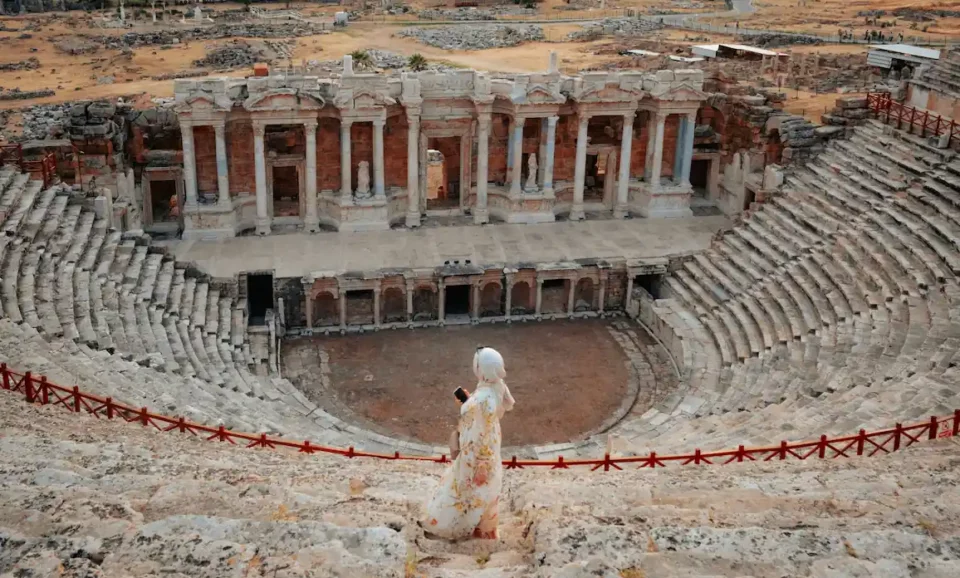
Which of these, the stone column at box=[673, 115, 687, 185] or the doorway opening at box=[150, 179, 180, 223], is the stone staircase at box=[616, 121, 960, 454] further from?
the doorway opening at box=[150, 179, 180, 223]

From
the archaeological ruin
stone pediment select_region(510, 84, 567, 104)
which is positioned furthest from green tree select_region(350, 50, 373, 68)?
stone pediment select_region(510, 84, 567, 104)

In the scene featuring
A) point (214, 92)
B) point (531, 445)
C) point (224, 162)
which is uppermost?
point (214, 92)

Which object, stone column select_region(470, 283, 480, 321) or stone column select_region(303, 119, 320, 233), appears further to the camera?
stone column select_region(303, 119, 320, 233)

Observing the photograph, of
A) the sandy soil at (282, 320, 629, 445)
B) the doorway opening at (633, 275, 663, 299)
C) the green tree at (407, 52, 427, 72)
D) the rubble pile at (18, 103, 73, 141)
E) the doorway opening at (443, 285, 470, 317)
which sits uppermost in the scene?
the green tree at (407, 52, 427, 72)

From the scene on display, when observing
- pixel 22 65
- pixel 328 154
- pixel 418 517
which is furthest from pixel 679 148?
pixel 22 65

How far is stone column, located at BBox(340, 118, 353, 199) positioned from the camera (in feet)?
86.3

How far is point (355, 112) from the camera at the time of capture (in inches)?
1029

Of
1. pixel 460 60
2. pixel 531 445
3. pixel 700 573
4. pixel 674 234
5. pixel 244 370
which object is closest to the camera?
pixel 700 573

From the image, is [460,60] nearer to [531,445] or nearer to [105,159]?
[105,159]

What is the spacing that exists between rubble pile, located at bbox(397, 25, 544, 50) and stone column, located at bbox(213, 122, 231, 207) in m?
33.2

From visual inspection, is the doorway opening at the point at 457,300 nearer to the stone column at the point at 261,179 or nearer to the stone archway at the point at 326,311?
the stone archway at the point at 326,311

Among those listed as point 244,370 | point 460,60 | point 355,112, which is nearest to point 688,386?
point 244,370

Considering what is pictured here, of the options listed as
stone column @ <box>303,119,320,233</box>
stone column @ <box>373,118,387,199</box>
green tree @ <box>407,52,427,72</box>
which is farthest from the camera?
A: green tree @ <box>407,52,427,72</box>

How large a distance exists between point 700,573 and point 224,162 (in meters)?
21.4
